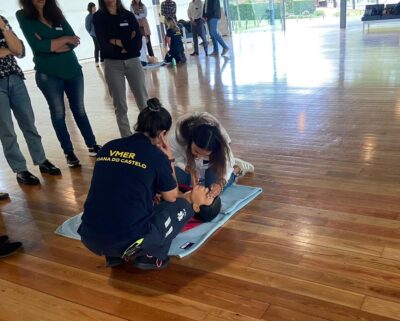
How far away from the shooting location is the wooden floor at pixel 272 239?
1.65 meters

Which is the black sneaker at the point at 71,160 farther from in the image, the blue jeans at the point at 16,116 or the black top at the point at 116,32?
the black top at the point at 116,32

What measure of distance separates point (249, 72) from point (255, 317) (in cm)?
540

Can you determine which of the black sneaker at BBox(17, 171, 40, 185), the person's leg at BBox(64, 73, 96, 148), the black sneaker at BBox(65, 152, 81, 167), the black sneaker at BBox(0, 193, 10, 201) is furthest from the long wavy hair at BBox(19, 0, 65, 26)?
the black sneaker at BBox(0, 193, 10, 201)

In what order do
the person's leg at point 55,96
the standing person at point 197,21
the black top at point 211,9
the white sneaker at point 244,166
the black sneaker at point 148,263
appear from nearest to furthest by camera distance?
the black sneaker at point 148,263 → the white sneaker at point 244,166 → the person's leg at point 55,96 → the black top at point 211,9 → the standing person at point 197,21

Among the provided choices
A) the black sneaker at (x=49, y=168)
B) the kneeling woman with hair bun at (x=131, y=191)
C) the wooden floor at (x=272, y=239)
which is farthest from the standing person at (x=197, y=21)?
the kneeling woman with hair bun at (x=131, y=191)

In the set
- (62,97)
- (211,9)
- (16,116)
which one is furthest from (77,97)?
(211,9)

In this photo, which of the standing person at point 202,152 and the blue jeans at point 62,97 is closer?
the standing person at point 202,152

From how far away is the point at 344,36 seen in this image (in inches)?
375

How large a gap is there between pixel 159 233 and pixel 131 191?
274mm

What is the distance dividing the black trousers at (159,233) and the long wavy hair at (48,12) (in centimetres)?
179

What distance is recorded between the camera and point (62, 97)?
3.12m

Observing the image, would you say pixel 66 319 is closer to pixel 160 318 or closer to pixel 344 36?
pixel 160 318

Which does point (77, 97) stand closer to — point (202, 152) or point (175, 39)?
point (202, 152)

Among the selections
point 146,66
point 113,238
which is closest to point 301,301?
point 113,238
